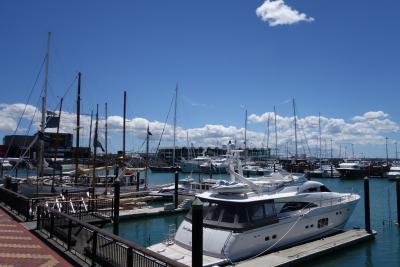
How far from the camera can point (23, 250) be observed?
481 inches

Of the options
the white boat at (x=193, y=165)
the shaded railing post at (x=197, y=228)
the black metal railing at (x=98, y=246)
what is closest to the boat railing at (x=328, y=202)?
the black metal railing at (x=98, y=246)

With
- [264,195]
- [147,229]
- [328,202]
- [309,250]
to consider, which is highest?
[264,195]

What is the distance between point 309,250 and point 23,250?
1349 cm

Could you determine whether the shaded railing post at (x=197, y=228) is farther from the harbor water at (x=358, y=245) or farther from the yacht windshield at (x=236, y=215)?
the harbor water at (x=358, y=245)

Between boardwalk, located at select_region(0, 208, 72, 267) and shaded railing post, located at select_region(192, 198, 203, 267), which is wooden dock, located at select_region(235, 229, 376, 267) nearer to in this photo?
A: shaded railing post, located at select_region(192, 198, 203, 267)

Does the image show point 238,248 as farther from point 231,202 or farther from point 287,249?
point 287,249

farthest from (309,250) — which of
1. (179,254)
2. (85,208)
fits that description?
(85,208)

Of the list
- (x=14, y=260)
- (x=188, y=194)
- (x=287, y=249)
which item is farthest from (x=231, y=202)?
(x=188, y=194)

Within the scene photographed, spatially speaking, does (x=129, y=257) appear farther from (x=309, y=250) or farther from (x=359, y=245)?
(x=359, y=245)

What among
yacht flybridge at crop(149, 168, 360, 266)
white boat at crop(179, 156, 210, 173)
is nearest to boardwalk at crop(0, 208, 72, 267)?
yacht flybridge at crop(149, 168, 360, 266)

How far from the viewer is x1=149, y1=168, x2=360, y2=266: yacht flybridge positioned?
16969mm

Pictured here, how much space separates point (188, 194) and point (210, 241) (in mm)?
21446

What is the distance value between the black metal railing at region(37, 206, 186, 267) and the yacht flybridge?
5.14m

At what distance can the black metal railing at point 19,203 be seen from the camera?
59.1 feet
